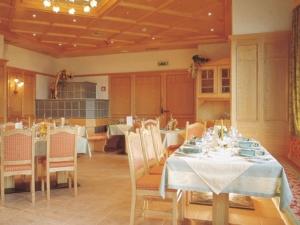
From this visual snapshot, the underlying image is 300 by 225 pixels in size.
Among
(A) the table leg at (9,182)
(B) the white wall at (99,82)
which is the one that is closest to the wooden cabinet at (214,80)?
(B) the white wall at (99,82)

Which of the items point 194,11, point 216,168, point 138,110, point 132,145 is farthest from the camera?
point 138,110

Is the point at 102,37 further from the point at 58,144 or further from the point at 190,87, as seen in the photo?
the point at 58,144

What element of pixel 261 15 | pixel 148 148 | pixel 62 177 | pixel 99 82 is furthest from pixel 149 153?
pixel 99 82

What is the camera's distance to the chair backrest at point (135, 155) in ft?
8.86

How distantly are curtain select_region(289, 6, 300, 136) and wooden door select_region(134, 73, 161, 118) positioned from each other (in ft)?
16.6

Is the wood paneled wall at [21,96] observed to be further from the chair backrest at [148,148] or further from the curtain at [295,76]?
the curtain at [295,76]

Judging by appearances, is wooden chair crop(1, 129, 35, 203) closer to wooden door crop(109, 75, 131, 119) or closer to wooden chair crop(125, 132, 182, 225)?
wooden chair crop(125, 132, 182, 225)

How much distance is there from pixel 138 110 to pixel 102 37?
9.09ft

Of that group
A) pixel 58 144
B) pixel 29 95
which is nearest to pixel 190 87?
pixel 29 95

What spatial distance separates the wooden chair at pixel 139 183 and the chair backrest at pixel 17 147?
156cm

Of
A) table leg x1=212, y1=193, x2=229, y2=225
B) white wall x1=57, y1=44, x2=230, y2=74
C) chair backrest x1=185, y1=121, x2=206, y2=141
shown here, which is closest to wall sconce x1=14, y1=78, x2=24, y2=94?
white wall x1=57, y1=44, x2=230, y2=74

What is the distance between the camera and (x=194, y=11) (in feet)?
19.5

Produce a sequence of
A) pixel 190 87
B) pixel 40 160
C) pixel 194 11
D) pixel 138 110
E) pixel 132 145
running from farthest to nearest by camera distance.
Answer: pixel 138 110 < pixel 190 87 < pixel 194 11 < pixel 40 160 < pixel 132 145

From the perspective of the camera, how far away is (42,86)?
380 inches
